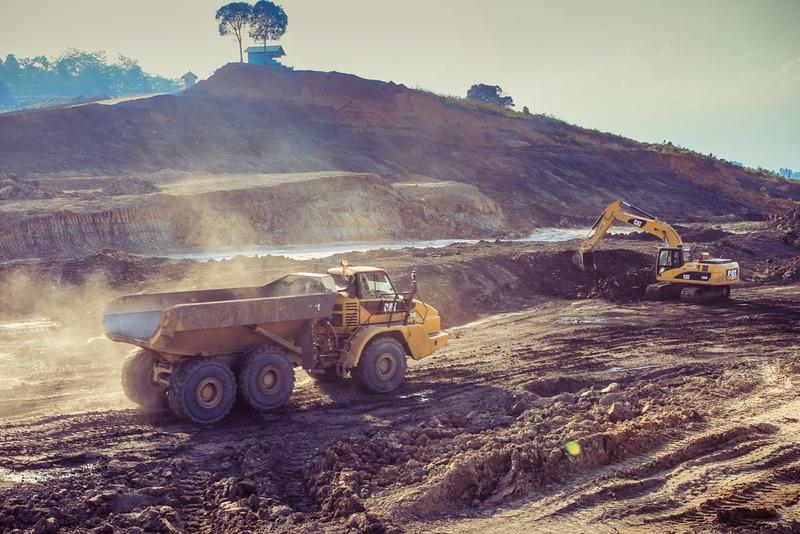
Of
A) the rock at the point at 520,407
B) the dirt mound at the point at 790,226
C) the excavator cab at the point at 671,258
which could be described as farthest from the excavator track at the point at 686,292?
the dirt mound at the point at 790,226

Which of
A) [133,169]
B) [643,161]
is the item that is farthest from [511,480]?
[643,161]

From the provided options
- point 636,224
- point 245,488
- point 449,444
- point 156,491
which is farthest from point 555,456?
point 636,224

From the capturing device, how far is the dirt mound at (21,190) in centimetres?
2670

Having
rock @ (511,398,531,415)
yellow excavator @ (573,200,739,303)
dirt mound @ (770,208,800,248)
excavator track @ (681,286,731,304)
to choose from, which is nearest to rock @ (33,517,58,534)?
rock @ (511,398,531,415)

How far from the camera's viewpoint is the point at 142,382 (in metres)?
11.1

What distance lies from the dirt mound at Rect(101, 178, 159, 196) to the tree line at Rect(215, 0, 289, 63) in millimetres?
50312

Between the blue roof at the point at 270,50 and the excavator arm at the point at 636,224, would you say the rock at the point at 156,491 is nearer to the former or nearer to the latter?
the excavator arm at the point at 636,224

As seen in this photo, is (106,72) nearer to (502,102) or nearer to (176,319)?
(502,102)

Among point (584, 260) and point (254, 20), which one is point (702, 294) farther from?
point (254, 20)

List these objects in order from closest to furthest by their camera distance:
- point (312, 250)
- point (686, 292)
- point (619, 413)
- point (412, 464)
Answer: point (412, 464)
point (619, 413)
point (686, 292)
point (312, 250)

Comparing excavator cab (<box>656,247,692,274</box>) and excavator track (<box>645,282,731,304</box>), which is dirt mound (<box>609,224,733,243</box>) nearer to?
excavator cab (<box>656,247,692,274</box>)

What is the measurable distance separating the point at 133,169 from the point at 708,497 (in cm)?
3718

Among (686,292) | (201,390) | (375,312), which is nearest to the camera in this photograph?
(201,390)

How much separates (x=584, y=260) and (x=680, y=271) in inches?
160
